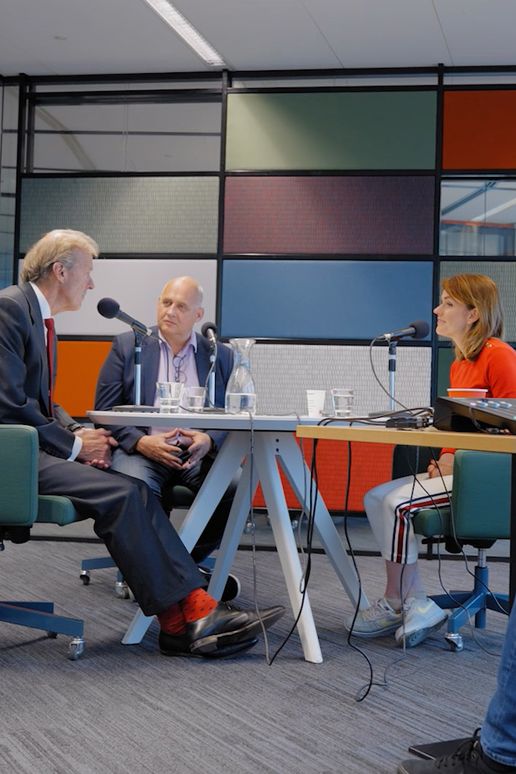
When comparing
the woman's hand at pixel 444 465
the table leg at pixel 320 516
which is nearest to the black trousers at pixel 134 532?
the table leg at pixel 320 516

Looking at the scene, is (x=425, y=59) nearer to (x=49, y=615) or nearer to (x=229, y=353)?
(x=229, y=353)

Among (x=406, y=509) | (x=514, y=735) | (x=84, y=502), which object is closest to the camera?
(x=514, y=735)

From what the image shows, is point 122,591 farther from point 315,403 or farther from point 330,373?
point 330,373

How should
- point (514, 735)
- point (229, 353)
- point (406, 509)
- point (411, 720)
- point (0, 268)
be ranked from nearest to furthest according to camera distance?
point (514, 735) < point (411, 720) < point (406, 509) < point (229, 353) < point (0, 268)

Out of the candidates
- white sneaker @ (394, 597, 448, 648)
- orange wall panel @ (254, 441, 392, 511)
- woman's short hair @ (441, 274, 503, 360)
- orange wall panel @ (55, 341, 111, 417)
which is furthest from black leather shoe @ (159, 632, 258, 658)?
orange wall panel @ (55, 341, 111, 417)

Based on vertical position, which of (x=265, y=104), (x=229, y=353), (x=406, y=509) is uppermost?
(x=265, y=104)

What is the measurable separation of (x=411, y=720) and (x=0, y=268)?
4.07 metres

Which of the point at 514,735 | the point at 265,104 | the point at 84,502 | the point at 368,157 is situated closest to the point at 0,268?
the point at 265,104

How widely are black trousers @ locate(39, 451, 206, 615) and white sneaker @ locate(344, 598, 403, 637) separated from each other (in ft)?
1.87

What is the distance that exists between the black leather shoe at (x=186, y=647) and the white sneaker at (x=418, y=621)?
0.47 m

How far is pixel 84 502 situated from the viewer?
7.97 feet

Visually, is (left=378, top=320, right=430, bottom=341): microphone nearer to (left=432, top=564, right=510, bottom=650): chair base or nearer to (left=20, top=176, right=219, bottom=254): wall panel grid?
(left=432, top=564, right=510, bottom=650): chair base

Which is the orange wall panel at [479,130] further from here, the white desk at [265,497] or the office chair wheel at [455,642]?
the office chair wheel at [455,642]

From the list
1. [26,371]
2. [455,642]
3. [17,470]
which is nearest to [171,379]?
[26,371]
